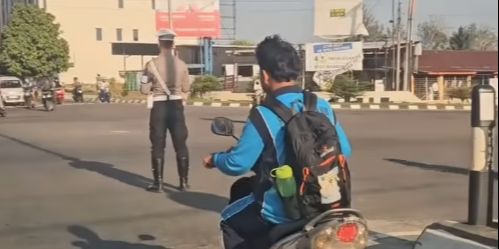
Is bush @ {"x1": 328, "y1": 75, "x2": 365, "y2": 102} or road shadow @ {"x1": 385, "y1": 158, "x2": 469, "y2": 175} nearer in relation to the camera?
road shadow @ {"x1": 385, "y1": 158, "x2": 469, "y2": 175}

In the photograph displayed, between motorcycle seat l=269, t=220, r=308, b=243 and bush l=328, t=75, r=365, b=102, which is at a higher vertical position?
motorcycle seat l=269, t=220, r=308, b=243

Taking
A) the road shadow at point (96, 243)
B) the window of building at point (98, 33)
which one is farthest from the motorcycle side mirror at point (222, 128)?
the window of building at point (98, 33)

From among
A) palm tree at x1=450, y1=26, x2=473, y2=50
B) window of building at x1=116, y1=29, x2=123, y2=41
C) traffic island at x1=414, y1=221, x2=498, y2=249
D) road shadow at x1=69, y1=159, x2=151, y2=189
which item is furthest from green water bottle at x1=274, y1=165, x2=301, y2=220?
window of building at x1=116, y1=29, x2=123, y2=41

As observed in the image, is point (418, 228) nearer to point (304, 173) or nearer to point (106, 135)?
point (304, 173)

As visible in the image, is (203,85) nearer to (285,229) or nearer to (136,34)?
(136,34)

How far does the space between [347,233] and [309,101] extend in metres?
0.67

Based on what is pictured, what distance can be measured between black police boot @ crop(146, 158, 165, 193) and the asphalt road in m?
0.14

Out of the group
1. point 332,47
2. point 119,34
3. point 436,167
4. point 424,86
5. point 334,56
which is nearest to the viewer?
point 436,167

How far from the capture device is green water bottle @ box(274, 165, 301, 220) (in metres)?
3.31

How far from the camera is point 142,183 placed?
948 cm

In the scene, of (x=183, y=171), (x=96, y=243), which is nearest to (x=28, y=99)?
(x=183, y=171)

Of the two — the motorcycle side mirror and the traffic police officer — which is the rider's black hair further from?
the traffic police officer

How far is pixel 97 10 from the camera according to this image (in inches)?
2886

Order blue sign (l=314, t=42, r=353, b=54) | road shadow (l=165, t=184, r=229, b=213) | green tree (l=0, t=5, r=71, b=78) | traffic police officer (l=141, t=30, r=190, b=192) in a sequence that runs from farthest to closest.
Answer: green tree (l=0, t=5, r=71, b=78), blue sign (l=314, t=42, r=353, b=54), traffic police officer (l=141, t=30, r=190, b=192), road shadow (l=165, t=184, r=229, b=213)
